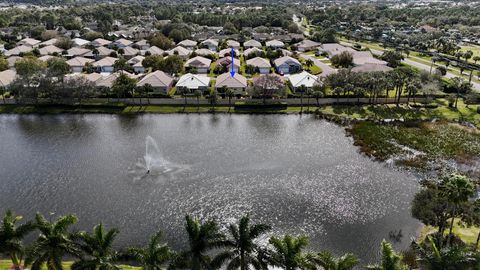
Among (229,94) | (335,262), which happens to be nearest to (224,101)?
(229,94)

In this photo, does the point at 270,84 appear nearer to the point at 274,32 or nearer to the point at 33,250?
the point at 33,250

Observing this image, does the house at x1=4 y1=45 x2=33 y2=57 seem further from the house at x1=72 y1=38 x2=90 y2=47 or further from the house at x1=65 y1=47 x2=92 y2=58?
the house at x1=72 y1=38 x2=90 y2=47

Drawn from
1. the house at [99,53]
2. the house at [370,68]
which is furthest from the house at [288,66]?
the house at [99,53]

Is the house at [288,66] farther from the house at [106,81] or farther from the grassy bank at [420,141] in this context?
the house at [106,81]

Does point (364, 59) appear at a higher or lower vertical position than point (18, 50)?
lower

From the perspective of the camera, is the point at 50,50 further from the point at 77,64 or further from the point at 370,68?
the point at 370,68

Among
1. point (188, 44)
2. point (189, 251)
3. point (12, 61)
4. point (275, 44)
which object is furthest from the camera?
point (275, 44)
